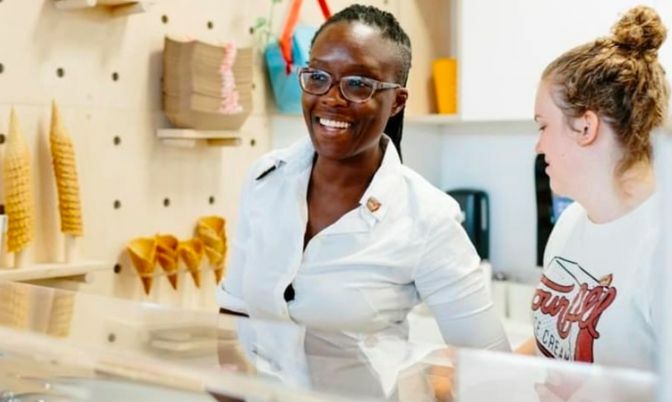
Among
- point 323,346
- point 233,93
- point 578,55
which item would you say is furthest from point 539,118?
point 233,93

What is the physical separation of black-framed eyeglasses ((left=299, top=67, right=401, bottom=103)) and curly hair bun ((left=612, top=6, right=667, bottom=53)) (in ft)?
0.96

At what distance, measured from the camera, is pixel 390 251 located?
3.53 feet

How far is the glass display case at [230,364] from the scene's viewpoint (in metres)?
0.64

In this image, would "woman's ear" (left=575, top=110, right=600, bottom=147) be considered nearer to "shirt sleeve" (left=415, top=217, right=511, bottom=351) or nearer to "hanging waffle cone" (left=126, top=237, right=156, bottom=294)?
"shirt sleeve" (left=415, top=217, right=511, bottom=351)

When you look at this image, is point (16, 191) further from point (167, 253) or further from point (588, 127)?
point (588, 127)

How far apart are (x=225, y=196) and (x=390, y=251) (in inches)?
37.9

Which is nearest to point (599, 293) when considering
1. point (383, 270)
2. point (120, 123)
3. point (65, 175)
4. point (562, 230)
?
point (562, 230)

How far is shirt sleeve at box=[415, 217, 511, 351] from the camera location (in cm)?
107

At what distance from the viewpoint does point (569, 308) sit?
955 millimetres

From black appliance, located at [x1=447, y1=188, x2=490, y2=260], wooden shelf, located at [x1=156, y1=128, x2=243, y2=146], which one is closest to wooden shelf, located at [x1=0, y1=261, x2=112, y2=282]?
wooden shelf, located at [x1=156, y1=128, x2=243, y2=146]

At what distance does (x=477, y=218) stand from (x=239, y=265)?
1.40 m

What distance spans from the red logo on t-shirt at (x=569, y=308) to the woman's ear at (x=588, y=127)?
15 centimetres

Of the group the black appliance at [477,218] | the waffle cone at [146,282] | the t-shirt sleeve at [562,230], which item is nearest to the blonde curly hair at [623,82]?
the t-shirt sleeve at [562,230]

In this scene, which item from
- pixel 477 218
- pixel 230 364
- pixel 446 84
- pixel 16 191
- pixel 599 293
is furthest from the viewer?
pixel 477 218
